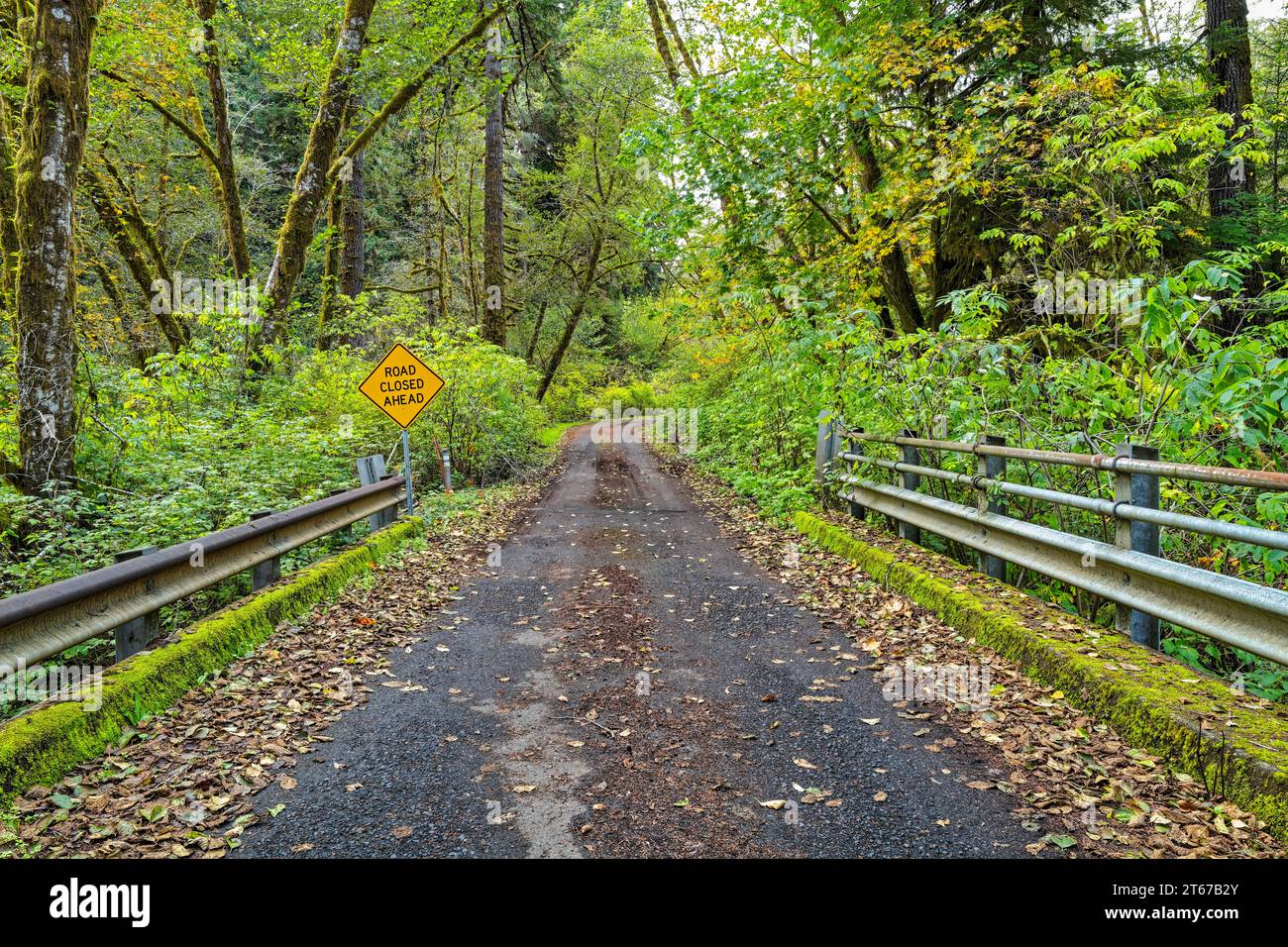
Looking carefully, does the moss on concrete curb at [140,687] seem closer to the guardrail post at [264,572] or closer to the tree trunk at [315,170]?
the guardrail post at [264,572]

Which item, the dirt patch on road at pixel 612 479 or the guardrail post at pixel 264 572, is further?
the dirt patch on road at pixel 612 479

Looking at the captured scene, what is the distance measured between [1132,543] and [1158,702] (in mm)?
1078

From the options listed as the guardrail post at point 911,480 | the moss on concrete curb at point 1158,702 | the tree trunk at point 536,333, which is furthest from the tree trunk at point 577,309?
the moss on concrete curb at point 1158,702

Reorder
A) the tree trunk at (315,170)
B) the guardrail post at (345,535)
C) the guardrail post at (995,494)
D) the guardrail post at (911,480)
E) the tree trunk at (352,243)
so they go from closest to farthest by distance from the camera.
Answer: the guardrail post at (995,494)
the guardrail post at (911,480)
the guardrail post at (345,535)
the tree trunk at (315,170)
the tree trunk at (352,243)

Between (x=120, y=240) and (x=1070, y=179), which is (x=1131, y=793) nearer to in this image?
(x=1070, y=179)

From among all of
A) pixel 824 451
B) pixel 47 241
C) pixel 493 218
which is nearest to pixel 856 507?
pixel 824 451

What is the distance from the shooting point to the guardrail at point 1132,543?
10.6 feet

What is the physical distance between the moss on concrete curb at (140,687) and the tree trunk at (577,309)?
915 inches

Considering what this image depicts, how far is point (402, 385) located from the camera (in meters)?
10.8

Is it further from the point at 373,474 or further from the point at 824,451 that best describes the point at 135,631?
the point at 824,451

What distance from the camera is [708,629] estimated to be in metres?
6.02

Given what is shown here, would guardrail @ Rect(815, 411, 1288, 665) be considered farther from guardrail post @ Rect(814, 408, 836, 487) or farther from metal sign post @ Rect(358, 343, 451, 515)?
metal sign post @ Rect(358, 343, 451, 515)
